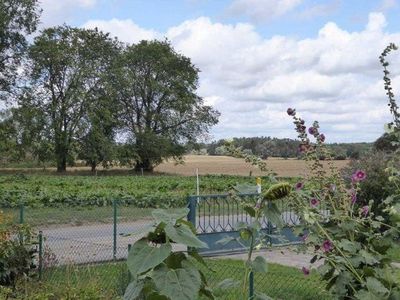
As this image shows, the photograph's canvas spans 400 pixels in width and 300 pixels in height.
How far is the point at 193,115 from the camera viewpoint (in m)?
64.5

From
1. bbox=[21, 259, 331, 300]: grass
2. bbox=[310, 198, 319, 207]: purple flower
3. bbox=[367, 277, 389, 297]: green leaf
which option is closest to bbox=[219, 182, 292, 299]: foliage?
bbox=[367, 277, 389, 297]: green leaf

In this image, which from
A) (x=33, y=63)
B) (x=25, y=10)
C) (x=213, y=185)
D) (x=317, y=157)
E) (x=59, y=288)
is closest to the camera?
(x=317, y=157)

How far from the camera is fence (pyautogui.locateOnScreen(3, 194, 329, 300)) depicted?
7.48 meters

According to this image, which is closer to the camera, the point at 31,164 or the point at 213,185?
the point at 213,185

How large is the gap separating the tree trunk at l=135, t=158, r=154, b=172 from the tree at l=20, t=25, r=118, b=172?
8072mm

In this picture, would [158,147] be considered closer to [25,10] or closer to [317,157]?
[25,10]

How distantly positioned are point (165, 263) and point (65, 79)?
187 feet

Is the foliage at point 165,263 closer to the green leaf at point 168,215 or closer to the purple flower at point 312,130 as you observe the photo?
the green leaf at point 168,215

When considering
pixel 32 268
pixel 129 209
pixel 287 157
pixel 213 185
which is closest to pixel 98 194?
pixel 129 209

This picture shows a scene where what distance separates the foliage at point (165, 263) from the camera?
6.07 ft

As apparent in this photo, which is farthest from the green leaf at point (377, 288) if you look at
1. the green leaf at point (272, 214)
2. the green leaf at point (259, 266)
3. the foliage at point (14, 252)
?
the foliage at point (14, 252)

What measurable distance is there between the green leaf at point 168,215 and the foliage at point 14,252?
6.72 meters

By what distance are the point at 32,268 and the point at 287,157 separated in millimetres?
6221

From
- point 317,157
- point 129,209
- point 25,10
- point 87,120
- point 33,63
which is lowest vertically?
point 129,209
